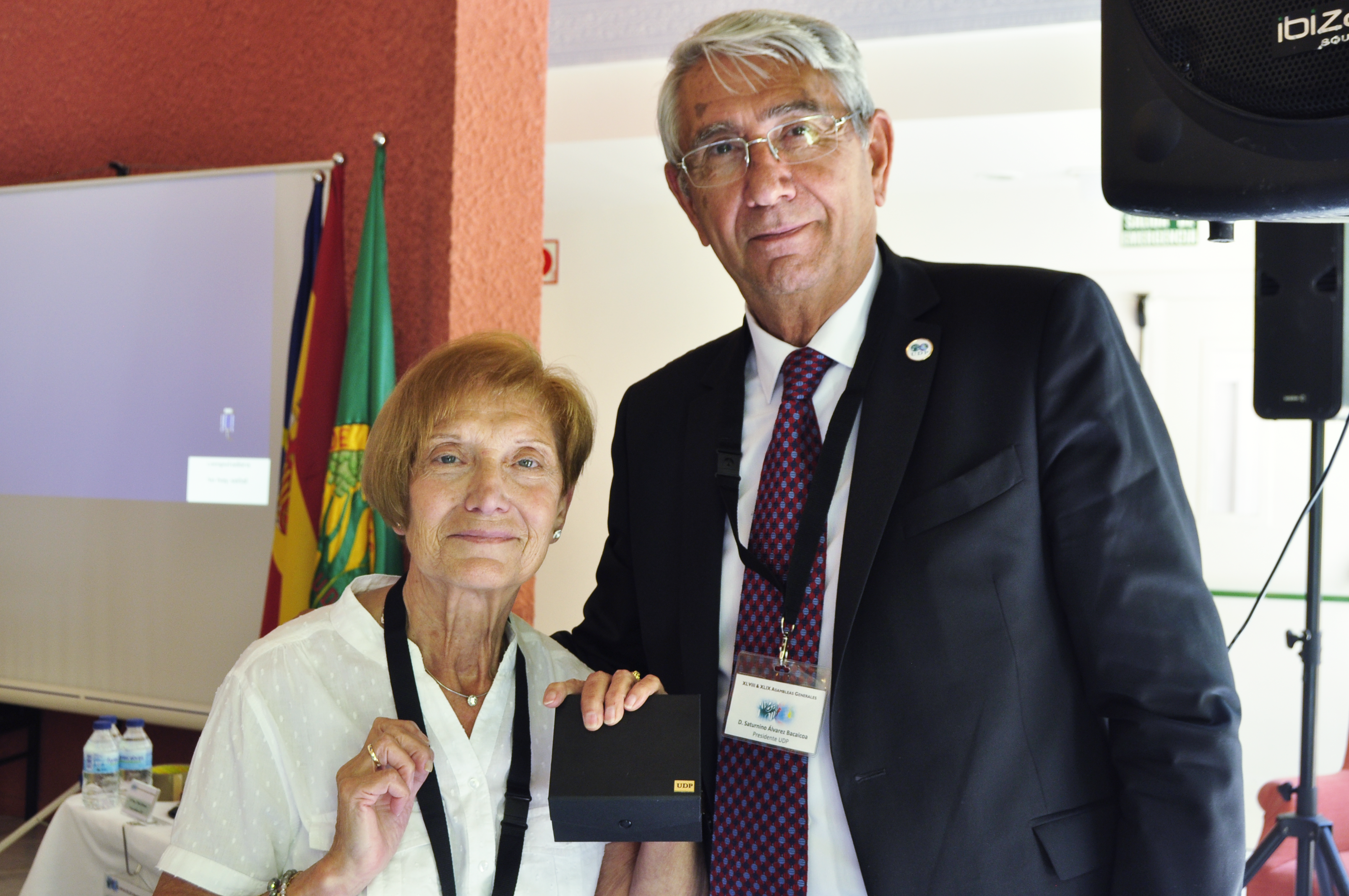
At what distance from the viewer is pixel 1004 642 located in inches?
51.1

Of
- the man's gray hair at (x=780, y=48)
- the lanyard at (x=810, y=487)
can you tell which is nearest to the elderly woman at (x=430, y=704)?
the lanyard at (x=810, y=487)

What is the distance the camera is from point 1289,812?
10.5 feet

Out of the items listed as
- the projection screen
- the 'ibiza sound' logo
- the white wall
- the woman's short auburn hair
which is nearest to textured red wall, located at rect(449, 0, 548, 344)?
the projection screen

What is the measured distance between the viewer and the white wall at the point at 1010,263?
529 cm

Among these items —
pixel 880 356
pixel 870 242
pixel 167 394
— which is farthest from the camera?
pixel 167 394

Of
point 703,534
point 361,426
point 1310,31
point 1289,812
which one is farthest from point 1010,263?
point 1310,31

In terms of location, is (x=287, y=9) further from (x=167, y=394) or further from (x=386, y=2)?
(x=167, y=394)

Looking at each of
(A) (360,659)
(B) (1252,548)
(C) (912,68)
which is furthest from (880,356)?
(B) (1252,548)

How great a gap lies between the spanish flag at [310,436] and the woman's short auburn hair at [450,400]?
118 cm

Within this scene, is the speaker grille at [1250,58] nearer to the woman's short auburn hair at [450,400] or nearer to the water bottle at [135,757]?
the woman's short auburn hair at [450,400]

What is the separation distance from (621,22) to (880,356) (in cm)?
470

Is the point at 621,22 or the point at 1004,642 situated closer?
the point at 1004,642

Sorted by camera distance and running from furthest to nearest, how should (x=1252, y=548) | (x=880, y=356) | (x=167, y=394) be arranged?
(x=1252, y=548), (x=167, y=394), (x=880, y=356)

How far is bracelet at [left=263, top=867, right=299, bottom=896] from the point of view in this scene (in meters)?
1.29
